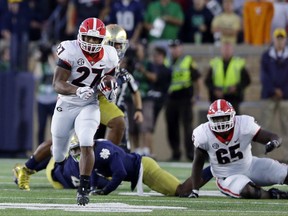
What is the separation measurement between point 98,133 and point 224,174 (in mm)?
2432

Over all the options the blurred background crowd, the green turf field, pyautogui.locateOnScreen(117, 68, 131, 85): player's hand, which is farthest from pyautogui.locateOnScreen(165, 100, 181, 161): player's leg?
the green turf field

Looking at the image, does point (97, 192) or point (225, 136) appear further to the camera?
point (97, 192)

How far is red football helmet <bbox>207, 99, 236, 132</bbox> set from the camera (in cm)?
860

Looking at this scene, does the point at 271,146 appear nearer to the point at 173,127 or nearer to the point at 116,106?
the point at 116,106

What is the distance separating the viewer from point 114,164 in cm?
870

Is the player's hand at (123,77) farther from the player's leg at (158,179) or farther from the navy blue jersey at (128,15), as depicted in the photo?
the navy blue jersey at (128,15)

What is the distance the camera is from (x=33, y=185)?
401 inches

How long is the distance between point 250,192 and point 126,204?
4.05 ft

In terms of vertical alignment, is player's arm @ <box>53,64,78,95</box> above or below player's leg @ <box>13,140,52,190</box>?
above

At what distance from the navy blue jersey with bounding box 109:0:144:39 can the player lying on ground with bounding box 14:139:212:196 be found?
6.00 metres

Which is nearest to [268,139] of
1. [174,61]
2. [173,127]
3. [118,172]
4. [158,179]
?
[158,179]

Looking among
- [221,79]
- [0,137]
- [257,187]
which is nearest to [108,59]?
[257,187]

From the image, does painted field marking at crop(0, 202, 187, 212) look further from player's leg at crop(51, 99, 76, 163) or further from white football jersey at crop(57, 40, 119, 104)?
white football jersey at crop(57, 40, 119, 104)

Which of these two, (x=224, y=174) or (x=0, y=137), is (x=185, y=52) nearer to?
(x=0, y=137)
